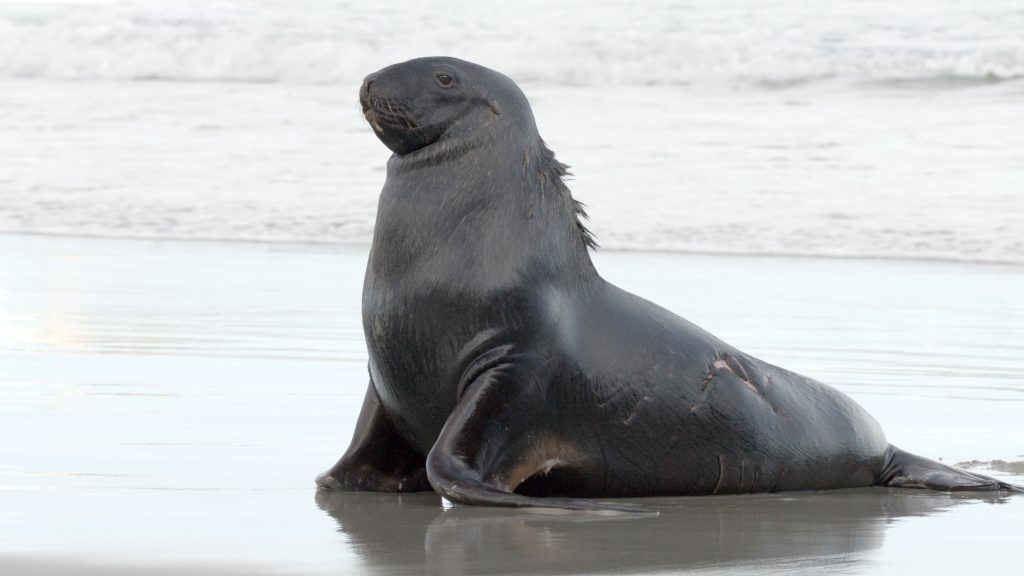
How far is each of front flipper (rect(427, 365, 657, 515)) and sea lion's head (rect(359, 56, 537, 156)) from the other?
693 millimetres

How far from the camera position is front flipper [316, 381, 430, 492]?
471cm

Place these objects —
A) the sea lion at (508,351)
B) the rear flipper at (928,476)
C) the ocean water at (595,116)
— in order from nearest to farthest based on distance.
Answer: the sea lion at (508,351)
the rear flipper at (928,476)
the ocean water at (595,116)

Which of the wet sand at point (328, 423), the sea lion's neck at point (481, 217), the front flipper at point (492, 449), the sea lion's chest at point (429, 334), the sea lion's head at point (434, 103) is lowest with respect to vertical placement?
the wet sand at point (328, 423)

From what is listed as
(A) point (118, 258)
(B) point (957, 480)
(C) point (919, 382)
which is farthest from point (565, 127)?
(B) point (957, 480)

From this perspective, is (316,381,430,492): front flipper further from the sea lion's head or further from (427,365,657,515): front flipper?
the sea lion's head

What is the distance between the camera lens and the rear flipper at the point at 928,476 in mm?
4992

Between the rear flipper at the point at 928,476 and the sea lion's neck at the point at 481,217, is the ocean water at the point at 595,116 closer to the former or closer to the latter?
the rear flipper at the point at 928,476

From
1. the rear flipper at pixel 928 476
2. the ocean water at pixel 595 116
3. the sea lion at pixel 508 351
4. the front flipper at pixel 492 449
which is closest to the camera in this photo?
the front flipper at pixel 492 449

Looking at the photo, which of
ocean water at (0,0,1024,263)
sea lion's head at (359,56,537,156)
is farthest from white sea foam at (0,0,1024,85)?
sea lion's head at (359,56,537,156)

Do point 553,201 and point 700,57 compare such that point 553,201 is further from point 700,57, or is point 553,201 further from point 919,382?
point 700,57

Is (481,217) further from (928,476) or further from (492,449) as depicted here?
(928,476)

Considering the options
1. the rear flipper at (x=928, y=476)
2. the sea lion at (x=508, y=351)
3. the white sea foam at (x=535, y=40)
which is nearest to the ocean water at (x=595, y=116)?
the white sea foam at (x=535, y=40)

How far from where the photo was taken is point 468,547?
377 centimetres

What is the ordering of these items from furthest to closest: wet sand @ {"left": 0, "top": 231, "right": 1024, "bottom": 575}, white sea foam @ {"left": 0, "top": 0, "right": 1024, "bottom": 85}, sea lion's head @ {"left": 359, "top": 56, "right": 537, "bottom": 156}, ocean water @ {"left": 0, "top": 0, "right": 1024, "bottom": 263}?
1. white sea foam @ {"left": 0, "top": 0, "right": 1024, "bottom": 85}
2. ocean water @ {"left": 0, "top": 0, "right": 1024, "bottom": 263}
3. sea lion's head @ {"left": 359, "top": 56, "right": 537, "bottom": 156}
4. wet sand @ {"left": 0, "top": 231, "right": 1024, "bottom": 575}
